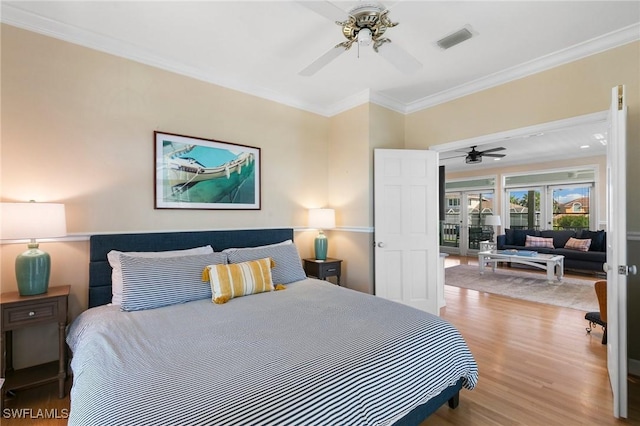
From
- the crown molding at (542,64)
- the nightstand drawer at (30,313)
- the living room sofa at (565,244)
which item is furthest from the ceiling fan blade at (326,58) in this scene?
the living room sofa at (565,244)

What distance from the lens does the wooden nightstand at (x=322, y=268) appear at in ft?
11.7

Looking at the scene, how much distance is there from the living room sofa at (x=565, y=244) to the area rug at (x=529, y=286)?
52 centimetres

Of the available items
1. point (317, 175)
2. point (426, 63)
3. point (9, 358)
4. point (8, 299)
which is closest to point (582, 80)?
point (426, 63)

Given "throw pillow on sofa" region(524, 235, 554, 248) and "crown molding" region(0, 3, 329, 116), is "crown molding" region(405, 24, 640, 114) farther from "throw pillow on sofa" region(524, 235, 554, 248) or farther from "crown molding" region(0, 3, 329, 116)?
"throw pillow on sofa" region(524, 235, 554, 248)

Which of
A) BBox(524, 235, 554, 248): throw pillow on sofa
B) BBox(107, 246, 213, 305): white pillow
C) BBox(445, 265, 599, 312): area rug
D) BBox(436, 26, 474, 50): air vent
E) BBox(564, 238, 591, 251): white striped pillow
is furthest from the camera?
BBox(524, 235, 554, 248): throw pillow on sofa

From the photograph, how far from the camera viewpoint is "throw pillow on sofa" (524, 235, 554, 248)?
6.75m

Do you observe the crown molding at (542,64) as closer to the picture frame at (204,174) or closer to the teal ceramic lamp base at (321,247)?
the teal ceramic lamp base at (321,247)

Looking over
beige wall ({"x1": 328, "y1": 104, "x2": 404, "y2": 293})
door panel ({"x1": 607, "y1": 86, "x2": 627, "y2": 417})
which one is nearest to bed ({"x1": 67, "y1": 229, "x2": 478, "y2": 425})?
door panel ({"x1": 607, "y1": 86, "x2": 627, "y2": 417})

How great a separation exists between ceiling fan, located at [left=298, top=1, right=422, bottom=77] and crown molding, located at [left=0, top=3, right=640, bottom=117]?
1.32 m

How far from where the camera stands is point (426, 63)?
2.93m

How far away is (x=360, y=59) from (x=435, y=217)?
2.05 meters

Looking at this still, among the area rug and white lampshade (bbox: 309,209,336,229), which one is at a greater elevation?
white lampshade (bbox: 309,209,336,229)

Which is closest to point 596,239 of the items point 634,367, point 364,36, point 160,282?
point 634,367

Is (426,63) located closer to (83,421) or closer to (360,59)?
(360,59)
